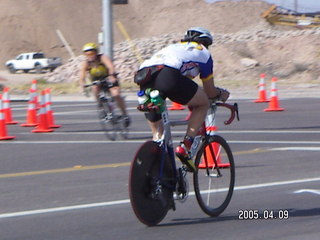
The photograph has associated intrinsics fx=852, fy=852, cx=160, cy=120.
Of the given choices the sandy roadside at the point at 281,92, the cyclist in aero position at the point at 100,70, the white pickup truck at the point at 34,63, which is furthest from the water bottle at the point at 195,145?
the white pickup truck at the point at 34,63

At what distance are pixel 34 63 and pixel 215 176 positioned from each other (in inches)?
2394

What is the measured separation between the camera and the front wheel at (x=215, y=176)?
8.34m

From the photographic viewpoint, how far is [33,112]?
1967 cm

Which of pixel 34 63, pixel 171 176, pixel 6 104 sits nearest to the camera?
pixel 171 176

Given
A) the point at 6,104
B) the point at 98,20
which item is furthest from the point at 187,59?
the point at 98,20

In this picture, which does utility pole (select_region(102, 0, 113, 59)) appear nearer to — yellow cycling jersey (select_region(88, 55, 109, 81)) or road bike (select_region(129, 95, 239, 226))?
yellow cycling jersey (select_region(88, 55, 109, 81))

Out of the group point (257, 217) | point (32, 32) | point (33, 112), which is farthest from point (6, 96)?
point (32, 32)

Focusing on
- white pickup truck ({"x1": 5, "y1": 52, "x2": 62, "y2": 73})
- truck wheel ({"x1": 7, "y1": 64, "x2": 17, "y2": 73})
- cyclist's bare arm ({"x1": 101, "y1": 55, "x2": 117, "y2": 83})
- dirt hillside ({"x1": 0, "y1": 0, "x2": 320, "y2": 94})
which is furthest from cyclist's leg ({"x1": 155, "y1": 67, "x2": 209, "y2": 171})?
truck wheel ({"x1": 7, "y1": 64, "x2": 17, "y2": 73})

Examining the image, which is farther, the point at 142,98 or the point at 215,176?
the point at 215,176

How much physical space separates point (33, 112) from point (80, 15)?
77.6m

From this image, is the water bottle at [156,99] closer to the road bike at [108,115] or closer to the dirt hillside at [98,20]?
the road bike at [108,115]

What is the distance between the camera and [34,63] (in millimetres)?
68312

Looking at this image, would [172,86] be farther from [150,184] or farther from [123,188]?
[123,188]

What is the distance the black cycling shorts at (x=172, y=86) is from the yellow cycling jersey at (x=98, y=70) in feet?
28.2
